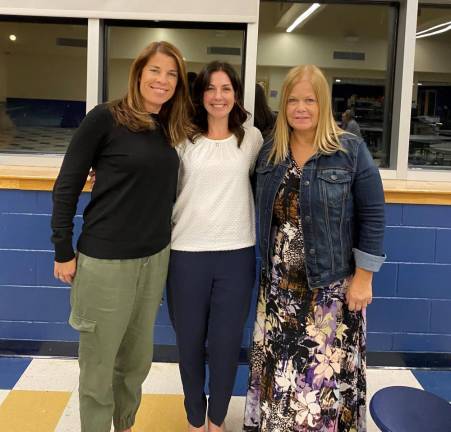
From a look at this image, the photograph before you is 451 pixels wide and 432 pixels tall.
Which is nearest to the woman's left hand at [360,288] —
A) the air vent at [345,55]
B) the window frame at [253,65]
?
the window frame at [253,65]

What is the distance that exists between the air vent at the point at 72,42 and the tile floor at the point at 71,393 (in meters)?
1.73

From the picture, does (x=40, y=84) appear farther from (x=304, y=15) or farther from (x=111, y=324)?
(x=111, y=324)

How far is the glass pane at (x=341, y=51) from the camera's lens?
9.60ft

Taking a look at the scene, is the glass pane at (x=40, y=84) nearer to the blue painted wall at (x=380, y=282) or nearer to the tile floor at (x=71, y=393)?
the blue painted wall at (x=380, y=282)

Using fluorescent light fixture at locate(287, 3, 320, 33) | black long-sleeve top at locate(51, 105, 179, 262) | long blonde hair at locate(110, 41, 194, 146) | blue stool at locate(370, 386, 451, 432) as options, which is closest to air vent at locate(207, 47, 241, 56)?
fluorescent light fixture at locate(287, 3, 320, 33)

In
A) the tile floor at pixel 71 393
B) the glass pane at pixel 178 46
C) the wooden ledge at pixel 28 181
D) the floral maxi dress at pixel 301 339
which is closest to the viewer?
the floral maxi dress at pixel 301 339

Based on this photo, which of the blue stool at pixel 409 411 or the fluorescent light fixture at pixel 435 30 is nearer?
the blue stool at pixel 409 411

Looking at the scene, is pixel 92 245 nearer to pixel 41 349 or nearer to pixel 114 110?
pixel 114 110

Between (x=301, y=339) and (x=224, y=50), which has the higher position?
(x=224, y=50)

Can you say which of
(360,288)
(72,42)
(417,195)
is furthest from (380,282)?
(72,42)

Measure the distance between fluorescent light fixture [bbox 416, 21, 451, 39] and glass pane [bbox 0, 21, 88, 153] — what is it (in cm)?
188

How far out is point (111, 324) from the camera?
1783mm

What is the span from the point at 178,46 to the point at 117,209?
1496 mm

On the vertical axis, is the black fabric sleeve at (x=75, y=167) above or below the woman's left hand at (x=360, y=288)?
above
